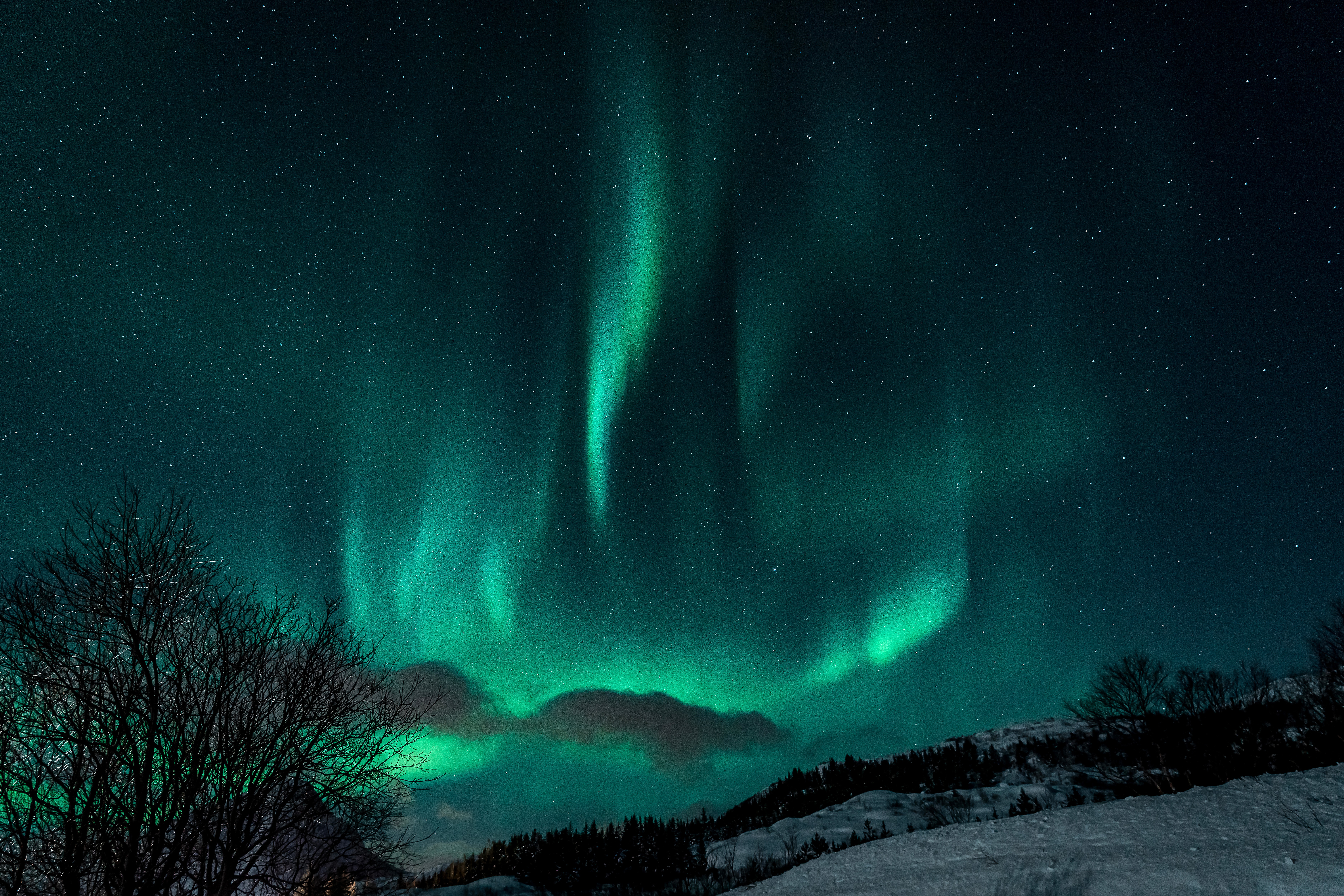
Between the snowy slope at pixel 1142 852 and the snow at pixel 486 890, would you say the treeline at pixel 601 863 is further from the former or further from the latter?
the snowy slope at pixel 1142 852

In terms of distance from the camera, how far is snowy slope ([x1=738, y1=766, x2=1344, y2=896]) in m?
9.01

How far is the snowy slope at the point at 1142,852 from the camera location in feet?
29.6

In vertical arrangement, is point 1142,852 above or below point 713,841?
above

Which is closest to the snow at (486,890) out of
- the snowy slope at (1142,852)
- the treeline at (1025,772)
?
the treeline at (1025,772)

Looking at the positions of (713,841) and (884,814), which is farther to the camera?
(713,841)

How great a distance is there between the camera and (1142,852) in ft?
36.0

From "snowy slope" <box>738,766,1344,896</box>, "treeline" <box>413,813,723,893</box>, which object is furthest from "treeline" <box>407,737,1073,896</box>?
"snowy slope" <box>738,766,1344,896</box>

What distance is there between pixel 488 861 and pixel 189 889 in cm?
2514

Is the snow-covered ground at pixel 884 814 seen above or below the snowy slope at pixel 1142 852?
below

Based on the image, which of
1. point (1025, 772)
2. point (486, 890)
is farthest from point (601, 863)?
point (1025, 772)

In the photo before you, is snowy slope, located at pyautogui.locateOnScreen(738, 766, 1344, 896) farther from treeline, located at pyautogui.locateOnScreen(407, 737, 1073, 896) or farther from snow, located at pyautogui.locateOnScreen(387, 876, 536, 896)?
snow, located at pyautogui.locateOnScreen(387, 876, 536, 896)

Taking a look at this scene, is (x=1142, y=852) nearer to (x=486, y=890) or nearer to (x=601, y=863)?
(x=486, y=890)

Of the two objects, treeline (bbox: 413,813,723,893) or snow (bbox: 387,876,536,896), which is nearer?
snow (bbox: 387,876,536,896)

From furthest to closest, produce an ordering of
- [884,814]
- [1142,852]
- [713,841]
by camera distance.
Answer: [713,841]
[884,814]
[1142,852]
